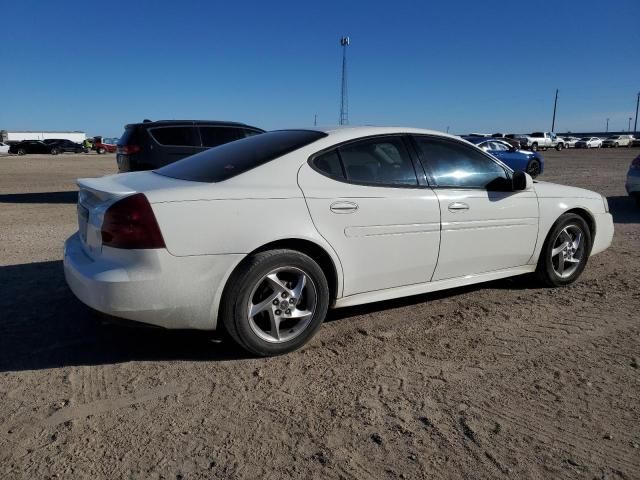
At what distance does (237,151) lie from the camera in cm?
397

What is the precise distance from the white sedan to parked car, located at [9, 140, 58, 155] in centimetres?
5061

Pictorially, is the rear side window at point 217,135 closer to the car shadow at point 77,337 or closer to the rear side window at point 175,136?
the rear side window at point 175,136

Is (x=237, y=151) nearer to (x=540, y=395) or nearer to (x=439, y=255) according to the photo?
(x=439, y=255)

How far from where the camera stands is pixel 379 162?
3.92 metres

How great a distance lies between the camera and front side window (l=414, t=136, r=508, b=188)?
4.15 meters

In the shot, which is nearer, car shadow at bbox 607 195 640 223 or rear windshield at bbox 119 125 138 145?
car shadow at bbox 607 195 640 223

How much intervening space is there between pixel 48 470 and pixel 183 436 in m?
0.58

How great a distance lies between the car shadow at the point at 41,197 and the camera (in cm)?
1151

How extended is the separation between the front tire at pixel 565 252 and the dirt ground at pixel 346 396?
15.4 inches

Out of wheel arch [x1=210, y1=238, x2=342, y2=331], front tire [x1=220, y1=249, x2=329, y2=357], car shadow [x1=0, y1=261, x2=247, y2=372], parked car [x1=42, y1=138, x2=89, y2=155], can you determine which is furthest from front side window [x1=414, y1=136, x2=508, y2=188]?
parked car [x1=42, y1=138, x2=89, y2=155]

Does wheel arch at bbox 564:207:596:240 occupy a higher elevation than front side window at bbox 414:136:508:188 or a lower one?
lower

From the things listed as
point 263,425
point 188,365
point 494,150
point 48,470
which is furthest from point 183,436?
point 494,150

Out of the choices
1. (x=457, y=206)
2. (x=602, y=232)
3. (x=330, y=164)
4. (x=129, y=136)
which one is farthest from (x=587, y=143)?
(x=330, y=164)

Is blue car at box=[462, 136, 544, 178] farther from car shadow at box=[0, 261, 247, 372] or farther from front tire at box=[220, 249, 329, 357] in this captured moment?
car shadow at box=[0, 261, 247, 372]
